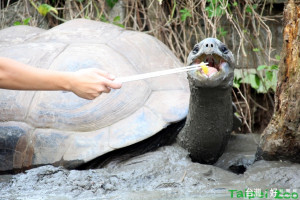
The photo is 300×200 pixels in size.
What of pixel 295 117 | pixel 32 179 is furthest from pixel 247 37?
pixel 32 179

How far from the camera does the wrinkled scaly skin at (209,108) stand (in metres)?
2.82

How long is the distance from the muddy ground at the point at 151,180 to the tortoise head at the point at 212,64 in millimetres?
571

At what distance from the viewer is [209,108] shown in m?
3.13

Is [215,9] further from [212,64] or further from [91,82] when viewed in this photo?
[91,82]

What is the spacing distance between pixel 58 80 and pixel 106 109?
113 cm

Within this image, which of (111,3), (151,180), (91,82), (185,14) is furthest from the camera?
(111,3)

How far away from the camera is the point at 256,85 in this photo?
201 inches

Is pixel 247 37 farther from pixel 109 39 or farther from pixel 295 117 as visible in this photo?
pixel 295 117

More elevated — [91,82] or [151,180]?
[91,82]

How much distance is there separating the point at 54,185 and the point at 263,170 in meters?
1.27

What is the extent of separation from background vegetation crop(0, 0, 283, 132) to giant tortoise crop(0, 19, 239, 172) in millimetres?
1236

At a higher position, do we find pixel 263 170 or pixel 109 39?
pixel 109 39

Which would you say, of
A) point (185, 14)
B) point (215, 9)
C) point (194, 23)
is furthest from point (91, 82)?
point (194, 23)

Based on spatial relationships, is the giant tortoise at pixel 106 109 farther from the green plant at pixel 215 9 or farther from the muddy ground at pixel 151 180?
the green plant at pixel 215 9
